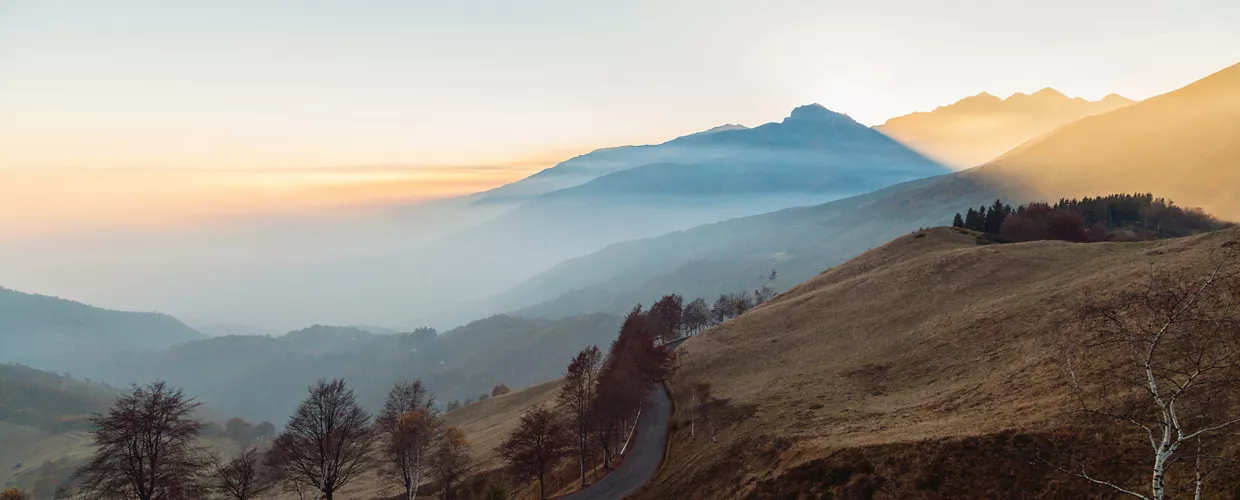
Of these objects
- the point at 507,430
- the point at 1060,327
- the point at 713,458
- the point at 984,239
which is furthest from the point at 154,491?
the point at 984,239

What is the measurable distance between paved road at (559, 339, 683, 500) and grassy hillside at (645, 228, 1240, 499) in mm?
1950

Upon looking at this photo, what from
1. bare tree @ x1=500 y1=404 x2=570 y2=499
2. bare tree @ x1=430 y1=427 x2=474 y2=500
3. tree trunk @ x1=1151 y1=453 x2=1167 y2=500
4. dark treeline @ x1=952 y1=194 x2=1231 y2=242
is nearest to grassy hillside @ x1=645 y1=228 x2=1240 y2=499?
tree trunk @ x1=1151 y1=453 x2=1167 y2=500

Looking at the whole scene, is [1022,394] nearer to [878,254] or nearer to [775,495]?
[775,495]

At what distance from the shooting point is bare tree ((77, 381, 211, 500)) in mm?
27797

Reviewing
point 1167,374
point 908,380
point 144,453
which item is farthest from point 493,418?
point 1167,374

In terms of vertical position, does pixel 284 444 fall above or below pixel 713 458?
above

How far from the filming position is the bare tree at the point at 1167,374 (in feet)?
53.5

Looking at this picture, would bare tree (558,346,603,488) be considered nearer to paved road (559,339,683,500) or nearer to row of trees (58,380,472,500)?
paved road (559,339,683,500)

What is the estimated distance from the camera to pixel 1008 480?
2364cm

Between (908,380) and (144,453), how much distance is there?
178ft

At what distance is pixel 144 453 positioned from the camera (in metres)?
28.9

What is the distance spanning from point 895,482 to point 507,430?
60408 mm

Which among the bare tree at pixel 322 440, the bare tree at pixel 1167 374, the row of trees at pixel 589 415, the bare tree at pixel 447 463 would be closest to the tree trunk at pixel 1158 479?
the bare tree at pixel 1167 374

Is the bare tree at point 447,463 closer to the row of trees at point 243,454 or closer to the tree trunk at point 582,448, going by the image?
the row of trees at point 243,454
